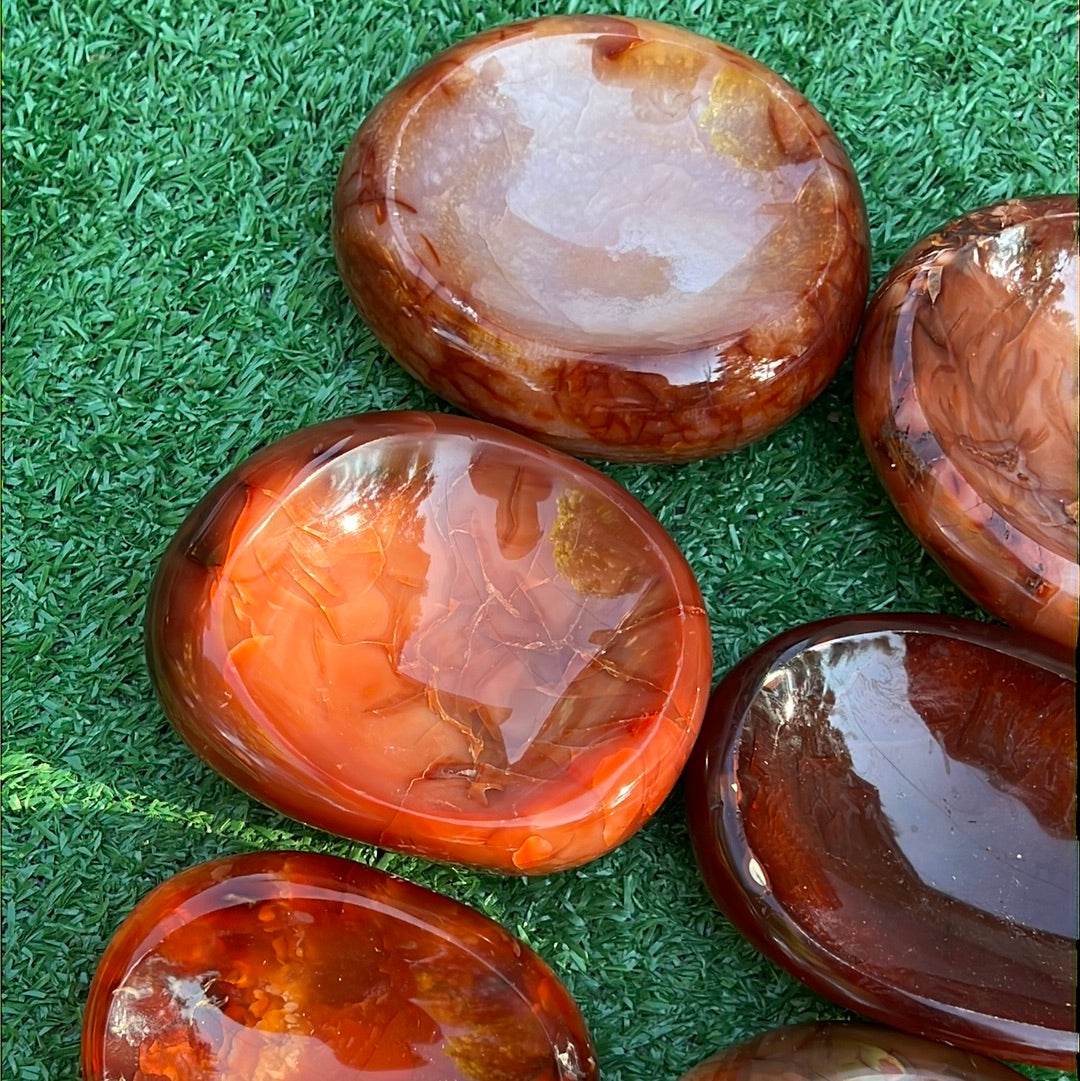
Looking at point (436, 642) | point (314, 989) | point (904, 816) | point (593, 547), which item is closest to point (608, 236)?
point (593, 547)

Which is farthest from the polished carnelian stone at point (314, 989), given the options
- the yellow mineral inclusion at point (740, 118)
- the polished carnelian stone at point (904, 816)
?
the yellow mineral inclusion at point (740, 118)

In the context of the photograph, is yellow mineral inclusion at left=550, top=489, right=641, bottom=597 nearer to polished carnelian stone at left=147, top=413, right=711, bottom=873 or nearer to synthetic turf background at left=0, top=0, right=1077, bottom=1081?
polished carnelian stone at left=147, top=413, right=711, bottom=873

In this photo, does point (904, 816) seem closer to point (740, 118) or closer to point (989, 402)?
point (989, 402)

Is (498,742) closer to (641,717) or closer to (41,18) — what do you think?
(641,717)

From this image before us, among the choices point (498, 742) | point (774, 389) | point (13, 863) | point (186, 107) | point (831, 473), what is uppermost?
point (186, 107)

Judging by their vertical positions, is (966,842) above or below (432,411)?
below

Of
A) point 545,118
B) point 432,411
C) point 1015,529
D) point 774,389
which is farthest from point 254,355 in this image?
point 1015,529
